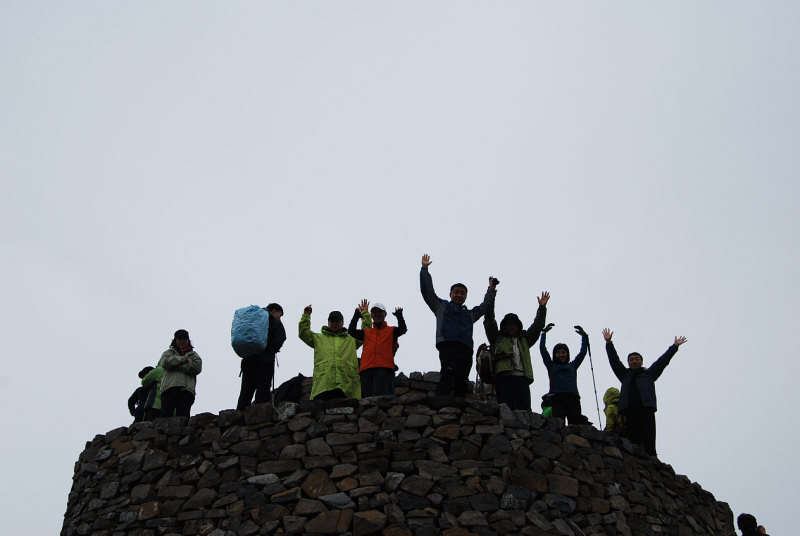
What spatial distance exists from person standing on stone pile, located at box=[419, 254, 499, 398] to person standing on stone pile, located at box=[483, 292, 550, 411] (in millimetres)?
467

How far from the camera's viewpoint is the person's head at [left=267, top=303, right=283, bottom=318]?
11.8 m

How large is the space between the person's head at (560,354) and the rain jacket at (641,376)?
82 centimetres

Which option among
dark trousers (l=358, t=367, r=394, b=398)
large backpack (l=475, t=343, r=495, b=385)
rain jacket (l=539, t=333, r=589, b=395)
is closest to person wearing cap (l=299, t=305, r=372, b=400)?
dark trousers (l=358, t=367, r=394, b=398)

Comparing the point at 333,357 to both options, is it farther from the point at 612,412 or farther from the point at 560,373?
the point at 612,412

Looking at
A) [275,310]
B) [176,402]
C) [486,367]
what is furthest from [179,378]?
[486,367]

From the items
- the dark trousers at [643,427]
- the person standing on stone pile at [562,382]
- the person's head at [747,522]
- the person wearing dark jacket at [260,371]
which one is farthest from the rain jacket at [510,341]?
the person's head at [747,522]

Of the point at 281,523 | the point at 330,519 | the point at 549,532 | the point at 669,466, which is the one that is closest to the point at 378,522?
the point at 330,519

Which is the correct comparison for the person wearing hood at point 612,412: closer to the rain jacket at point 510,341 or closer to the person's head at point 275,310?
the rain jacket at point 510,341

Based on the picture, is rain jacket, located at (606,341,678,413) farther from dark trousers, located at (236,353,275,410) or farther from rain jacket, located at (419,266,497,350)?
dark trousers, located at (236,353,275,410)

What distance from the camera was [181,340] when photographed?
1159 cm

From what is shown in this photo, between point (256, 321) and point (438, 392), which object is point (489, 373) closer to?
point (438, 392)

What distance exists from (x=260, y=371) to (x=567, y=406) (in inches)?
178

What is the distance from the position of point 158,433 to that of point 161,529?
4.91 ft

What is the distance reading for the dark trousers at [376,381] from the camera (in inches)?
421
